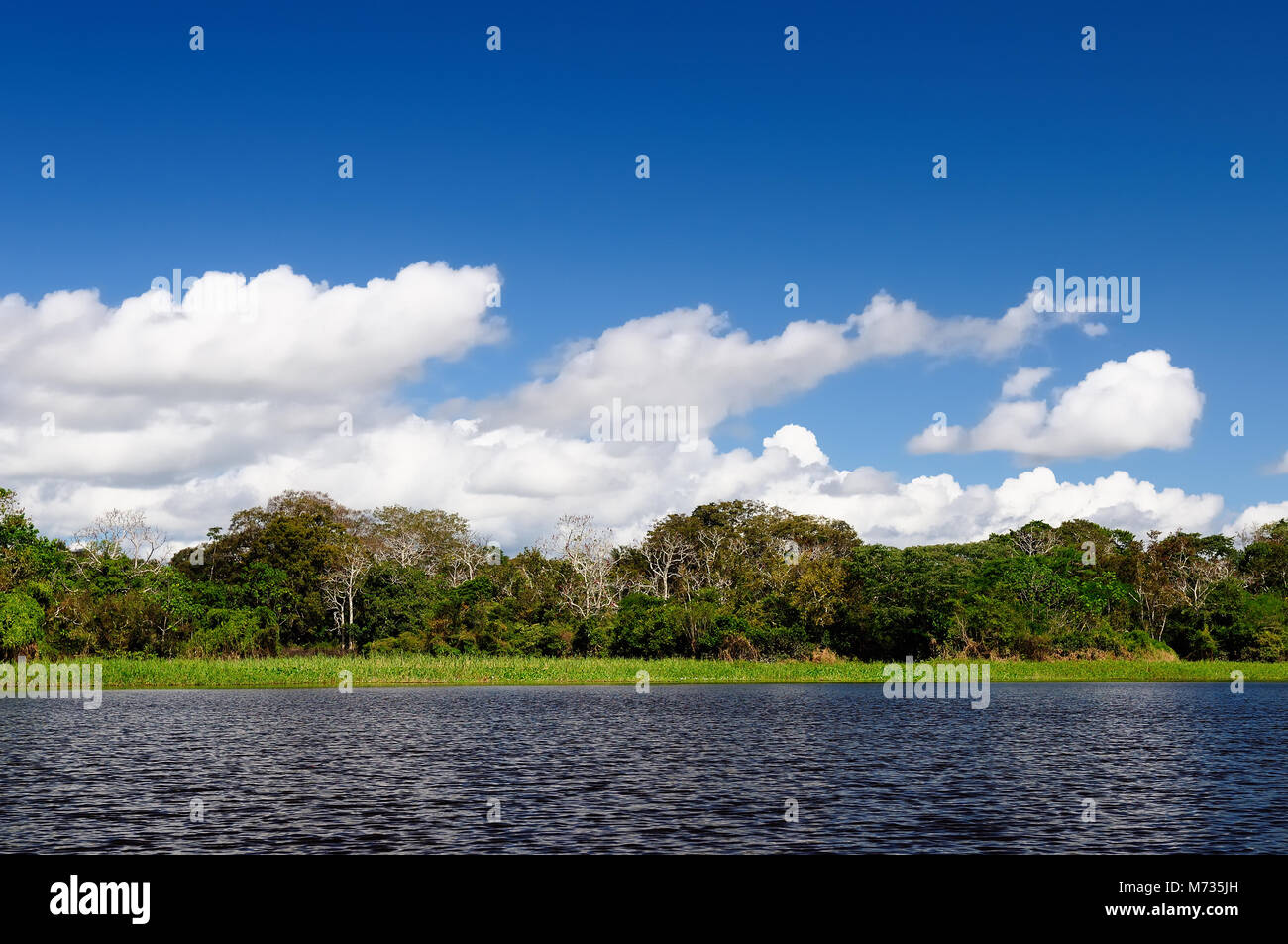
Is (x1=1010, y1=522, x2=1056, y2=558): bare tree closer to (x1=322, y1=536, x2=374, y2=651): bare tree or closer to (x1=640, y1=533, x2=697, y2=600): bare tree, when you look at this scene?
(x1=640, y1=533, x2=697, y2=600): bare tree

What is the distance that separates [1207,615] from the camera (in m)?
108

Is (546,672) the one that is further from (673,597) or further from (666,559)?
(666,559)

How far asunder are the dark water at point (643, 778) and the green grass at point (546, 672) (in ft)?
69.2

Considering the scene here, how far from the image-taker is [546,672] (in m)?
90.5

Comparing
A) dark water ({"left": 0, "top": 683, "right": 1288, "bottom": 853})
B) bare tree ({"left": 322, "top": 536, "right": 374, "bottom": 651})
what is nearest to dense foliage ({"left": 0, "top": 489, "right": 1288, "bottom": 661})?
bare tree ({"left": 322, "top": 536, "right": 374, "bottom": 651})

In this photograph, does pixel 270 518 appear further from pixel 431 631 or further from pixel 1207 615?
pixel 1207 615

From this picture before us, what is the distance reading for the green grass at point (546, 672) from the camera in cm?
8394

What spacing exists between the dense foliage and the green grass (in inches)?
190

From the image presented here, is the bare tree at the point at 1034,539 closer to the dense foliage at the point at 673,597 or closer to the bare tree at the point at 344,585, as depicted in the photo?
the dense foliage at the point at 673,597

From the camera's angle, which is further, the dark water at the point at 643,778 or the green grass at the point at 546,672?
the green grass at the point at 546,672

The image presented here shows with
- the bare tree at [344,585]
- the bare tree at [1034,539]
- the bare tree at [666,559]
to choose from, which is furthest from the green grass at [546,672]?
the bare tree at [1034,539]
